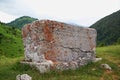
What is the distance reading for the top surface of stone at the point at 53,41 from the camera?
17.0 metres

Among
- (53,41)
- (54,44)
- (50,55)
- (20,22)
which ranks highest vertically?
(20,22)

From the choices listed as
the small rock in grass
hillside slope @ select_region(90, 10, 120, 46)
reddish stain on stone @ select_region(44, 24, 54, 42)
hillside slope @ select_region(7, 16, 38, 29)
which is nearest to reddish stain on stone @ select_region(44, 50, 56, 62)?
reddish stain on stone @ select_region(44, 24, 54, 42)

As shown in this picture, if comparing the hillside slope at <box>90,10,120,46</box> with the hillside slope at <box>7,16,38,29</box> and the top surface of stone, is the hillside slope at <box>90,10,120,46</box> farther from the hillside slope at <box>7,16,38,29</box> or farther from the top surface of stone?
the top surface of stone

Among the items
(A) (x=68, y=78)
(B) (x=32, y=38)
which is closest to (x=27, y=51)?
(B) (x=32, y=38)

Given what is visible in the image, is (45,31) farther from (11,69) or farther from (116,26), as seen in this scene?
(116,26)

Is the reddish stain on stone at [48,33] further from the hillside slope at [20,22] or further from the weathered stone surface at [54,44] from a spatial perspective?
the hillside slope at [20,22]

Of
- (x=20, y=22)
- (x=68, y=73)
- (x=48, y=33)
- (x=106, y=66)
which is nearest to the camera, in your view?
(x=68, y=73)

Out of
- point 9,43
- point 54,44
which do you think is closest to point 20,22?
point 9,43

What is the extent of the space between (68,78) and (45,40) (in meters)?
2.68

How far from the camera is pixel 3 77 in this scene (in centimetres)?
1535

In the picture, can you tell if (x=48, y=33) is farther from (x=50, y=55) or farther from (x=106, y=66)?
(x=106, y=66)

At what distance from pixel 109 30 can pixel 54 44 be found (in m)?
110

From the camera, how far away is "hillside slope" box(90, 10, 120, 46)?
114000 mm

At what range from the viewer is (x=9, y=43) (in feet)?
163
